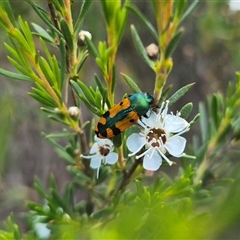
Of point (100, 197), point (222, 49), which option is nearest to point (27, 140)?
point (222, 49)

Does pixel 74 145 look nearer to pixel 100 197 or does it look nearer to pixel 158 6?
pixel 100 197

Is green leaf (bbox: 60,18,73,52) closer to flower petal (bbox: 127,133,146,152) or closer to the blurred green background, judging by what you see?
flower petal (bbox: 127,133,146,152)

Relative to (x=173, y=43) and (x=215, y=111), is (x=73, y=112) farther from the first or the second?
(x=215, y=111)

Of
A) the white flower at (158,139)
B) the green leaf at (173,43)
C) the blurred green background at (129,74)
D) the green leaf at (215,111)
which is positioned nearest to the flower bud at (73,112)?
the white flower at (158,139)

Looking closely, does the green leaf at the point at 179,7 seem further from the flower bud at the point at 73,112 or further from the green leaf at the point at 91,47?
the flower bud at the point at 73,112

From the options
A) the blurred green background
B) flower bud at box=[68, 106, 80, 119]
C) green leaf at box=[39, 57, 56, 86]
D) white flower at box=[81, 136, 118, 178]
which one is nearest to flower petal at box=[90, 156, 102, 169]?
white flower at box=[81, 136, 118, 178]
